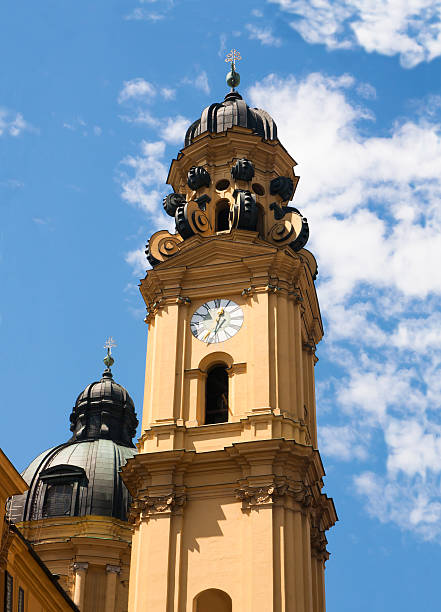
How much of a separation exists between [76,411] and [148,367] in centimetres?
1906

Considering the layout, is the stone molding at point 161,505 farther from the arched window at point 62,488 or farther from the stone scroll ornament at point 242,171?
the arched window at point 62,488

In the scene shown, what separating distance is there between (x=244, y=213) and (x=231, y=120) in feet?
17.5

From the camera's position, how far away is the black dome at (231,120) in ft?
138

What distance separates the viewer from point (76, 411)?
5491 cm

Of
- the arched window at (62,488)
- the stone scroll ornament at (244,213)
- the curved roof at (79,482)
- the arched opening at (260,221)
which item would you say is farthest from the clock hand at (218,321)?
the arched window at (62,488)

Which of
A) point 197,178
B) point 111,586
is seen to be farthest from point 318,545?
point 197,178

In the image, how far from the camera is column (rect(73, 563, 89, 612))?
146ft

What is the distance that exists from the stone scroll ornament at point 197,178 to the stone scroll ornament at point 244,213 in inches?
82.4

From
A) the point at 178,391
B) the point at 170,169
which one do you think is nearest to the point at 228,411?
the point at 178,391

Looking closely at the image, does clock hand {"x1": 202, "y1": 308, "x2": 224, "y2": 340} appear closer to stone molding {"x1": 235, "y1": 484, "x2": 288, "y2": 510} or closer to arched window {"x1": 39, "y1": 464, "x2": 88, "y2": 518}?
stone molding {"x1": 235, "y1": 484, "x2": 288, "y2": 510}

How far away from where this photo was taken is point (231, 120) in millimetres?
42219

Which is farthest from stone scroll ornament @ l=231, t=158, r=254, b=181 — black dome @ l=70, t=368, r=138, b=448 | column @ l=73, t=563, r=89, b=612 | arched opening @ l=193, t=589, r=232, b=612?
black dome @ l=70, t=368, r=138, b=448

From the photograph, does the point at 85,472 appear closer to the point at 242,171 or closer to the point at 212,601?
the point at 242,171

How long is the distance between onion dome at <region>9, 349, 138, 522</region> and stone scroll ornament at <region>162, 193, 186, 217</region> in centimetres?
1311
